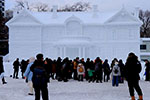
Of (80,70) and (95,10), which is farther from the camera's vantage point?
(95,10)

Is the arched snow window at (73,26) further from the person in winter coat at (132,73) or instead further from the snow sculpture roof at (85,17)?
the person in winter coat at (132,73)

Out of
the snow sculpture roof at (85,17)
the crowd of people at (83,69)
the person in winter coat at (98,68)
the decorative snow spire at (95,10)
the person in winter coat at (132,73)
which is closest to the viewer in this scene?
the person in winter coat at (132,73)

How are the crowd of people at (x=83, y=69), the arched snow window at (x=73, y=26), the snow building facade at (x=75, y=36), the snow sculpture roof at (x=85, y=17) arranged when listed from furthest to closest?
the arched snow window at (x=73, y=26) < the snow sculpture roof at (x=85, y=17) < the snow building facade at (x=75, y=36) < the crowd of people at (x=83, y=69)

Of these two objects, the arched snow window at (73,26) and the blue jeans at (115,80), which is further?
the arched snow window at (73,26)

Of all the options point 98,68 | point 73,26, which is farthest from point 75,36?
point 98,68

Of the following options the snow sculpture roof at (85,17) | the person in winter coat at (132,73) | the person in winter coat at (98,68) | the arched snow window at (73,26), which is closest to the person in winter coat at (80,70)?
the person in winter coat at (98,68)

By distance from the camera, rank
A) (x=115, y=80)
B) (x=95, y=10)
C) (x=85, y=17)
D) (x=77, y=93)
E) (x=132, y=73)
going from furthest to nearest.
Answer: (x=95, y=10), (x=85, y=17), (x=115, y=80), (x=77, y=93), (x=132, y=73)

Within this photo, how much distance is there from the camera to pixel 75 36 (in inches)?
2009

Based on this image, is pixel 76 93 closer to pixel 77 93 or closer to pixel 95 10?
pixel 77 93

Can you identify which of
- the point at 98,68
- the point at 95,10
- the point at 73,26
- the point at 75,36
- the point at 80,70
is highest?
A: the point at 95,10

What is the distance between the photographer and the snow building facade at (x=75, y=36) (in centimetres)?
5103

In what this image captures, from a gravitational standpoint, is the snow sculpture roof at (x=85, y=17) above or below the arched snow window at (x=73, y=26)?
above

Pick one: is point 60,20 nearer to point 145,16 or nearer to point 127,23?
point 127,23

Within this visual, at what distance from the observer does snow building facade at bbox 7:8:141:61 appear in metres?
51.0
